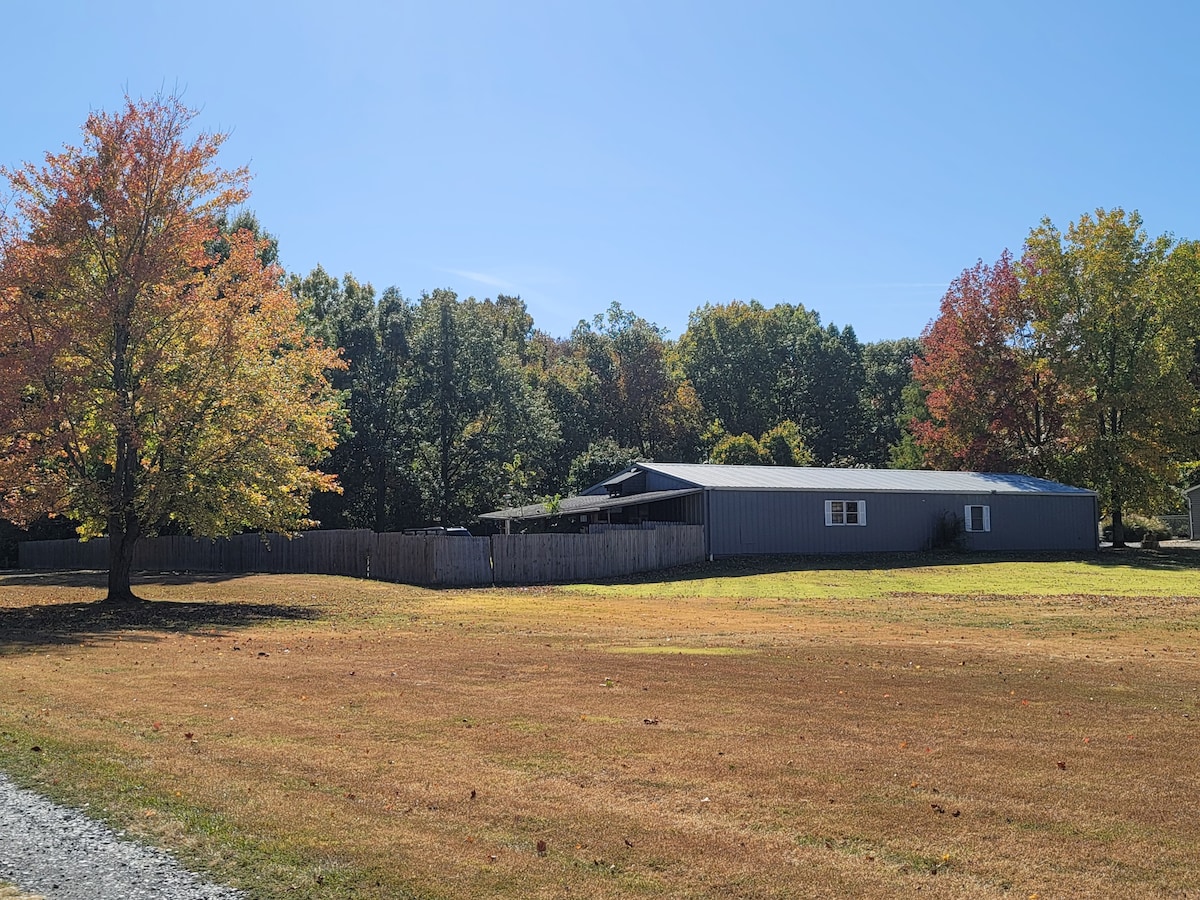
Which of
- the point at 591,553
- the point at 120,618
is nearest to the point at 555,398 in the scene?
the point at 591,553

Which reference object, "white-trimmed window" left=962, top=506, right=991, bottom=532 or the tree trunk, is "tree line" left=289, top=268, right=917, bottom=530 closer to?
the tree trunk

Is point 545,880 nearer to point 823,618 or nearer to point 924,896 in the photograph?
point 924,896

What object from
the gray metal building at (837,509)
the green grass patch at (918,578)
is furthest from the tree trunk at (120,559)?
the gray metal building at (837,509)

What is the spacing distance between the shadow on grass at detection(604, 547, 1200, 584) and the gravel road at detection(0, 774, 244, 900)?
29.2m

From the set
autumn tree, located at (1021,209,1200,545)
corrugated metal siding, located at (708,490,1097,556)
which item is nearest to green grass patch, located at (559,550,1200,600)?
corrugated metal siding, located at (708,490,1097,556)

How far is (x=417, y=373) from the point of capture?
59.8 m

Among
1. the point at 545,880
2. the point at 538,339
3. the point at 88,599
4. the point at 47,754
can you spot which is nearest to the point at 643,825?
the point at 545,880

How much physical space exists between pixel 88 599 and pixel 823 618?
18459mm

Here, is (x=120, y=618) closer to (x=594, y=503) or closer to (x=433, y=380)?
(x=594, y=503)

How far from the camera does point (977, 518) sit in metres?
48.9

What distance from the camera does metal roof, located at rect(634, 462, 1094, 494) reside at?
43.8 meters

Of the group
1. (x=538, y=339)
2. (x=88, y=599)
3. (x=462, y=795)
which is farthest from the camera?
(x=538, y=339)

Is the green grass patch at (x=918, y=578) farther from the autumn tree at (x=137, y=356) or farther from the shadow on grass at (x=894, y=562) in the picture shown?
the autumn tree at (x=137, y=356)

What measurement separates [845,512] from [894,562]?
368 cm
